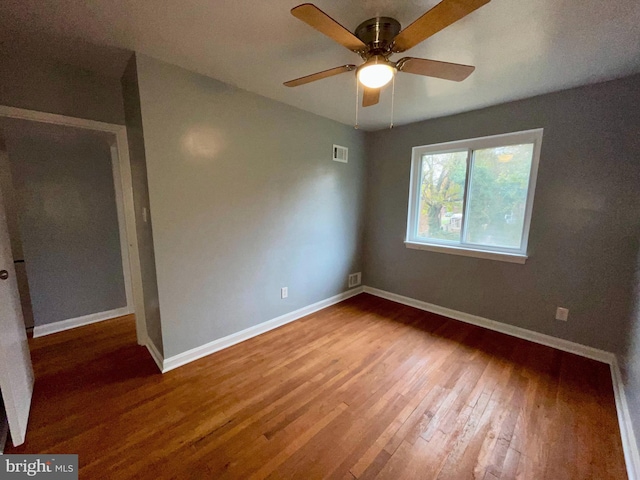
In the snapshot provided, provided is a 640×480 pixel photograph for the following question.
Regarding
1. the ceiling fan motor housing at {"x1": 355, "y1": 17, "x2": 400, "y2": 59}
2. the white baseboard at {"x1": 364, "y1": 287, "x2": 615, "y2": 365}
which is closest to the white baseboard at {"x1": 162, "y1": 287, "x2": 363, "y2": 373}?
the white baseboard at {"x1": 364, "y1": 287, "x2": 615, "y2": 365}

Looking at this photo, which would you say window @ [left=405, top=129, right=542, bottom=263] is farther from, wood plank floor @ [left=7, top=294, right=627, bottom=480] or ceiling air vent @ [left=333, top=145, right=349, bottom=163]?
wood plank floor @ [left=7, top=294, right=627, bottom=480]

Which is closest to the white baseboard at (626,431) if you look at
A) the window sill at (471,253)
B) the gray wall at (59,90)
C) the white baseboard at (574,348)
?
the white baseboard at (574,348)

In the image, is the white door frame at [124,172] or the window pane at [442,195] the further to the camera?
the window pane at [442,195]

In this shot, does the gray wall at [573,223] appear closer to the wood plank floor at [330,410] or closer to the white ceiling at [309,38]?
the white ceiling at [309,38]

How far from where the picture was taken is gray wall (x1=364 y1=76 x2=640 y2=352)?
6.63 feet

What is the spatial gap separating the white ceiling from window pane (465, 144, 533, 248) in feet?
2.04

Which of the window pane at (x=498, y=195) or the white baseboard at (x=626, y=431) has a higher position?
the window pane at (x=498, y=195)

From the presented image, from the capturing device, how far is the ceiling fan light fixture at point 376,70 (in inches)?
52.4

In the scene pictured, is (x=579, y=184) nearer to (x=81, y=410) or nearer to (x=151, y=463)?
(x=151, y=463)

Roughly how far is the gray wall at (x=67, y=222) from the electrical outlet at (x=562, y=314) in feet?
15.0

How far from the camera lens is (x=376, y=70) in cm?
134

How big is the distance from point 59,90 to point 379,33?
7.31ft

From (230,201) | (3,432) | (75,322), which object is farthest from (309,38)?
(75,322)

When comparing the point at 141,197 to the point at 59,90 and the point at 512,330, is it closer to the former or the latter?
the point at 59,90
